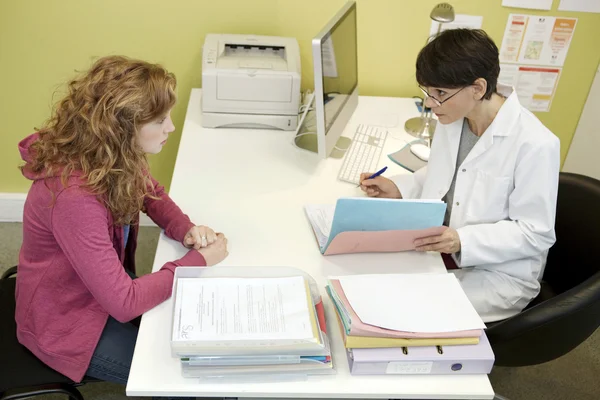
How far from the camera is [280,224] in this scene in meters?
1.64

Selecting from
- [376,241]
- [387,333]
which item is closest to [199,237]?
[376,241]

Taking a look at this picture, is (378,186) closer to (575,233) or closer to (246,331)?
(575,233)

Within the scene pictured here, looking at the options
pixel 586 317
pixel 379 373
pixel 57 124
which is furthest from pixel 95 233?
pixel 586 317

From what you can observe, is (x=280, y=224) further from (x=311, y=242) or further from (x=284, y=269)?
(x=284, y=269)

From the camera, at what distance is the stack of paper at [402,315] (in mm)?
1195

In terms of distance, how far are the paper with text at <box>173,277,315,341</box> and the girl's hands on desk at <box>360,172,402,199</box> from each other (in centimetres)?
55

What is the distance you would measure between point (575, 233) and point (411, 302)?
2.31 ft

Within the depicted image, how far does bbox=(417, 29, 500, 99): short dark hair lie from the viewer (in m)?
1.47

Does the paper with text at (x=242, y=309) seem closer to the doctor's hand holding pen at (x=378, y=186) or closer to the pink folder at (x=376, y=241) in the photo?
the pink folder at (x=376, y=241)

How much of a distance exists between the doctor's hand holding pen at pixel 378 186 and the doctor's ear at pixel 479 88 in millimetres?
395

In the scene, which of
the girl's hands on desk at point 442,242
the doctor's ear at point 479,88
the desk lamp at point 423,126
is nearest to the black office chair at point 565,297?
the girl's hands on desk at point 442,242

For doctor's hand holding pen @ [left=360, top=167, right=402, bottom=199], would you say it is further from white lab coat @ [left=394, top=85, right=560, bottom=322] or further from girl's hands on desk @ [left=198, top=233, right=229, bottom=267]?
girl's hands on desk @ [left=198, top=233, right=229, bottom=267]

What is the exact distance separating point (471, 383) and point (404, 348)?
0.53ft

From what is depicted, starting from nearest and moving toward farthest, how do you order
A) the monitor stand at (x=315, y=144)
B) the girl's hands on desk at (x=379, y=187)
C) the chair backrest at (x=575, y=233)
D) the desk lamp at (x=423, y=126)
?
the chair backrest at (x=575, y=233) → the girl's hands on desk at (x=379, y=187) → the monitor stand at (x=315, y=144) → the desk lamp at (x=423, y=126)
